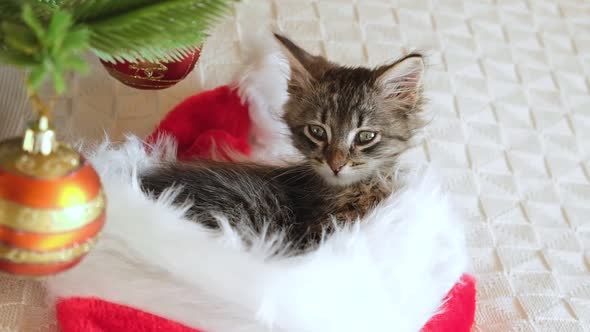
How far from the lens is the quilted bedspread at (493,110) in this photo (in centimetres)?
96

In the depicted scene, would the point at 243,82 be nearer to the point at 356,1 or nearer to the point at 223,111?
the point at 223,111

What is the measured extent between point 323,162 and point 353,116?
72mm

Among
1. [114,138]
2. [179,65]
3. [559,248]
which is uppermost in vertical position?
[179,65]

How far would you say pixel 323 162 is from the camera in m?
0.81

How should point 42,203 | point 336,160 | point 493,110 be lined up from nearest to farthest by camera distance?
point 42,203, point 336,160, point 493,110

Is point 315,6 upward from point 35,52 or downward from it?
downward

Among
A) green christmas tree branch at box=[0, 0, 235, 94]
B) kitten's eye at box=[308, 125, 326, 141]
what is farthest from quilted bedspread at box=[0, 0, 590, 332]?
green christmas tree branch at box=[0, 0, 235, 94]

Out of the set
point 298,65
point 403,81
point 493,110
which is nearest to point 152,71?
point 298,65

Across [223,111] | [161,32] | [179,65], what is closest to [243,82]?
[223,111]

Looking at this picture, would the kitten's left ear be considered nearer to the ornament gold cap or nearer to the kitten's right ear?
the kitten's right ear

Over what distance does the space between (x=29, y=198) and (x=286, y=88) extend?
0.55 meters

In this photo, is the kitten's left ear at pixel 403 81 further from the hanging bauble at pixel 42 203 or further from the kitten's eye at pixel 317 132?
the hanging bauble at pixel 42 203

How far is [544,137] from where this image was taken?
Answer: 3.81 ft

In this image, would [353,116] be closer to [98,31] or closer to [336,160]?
[336,160]
